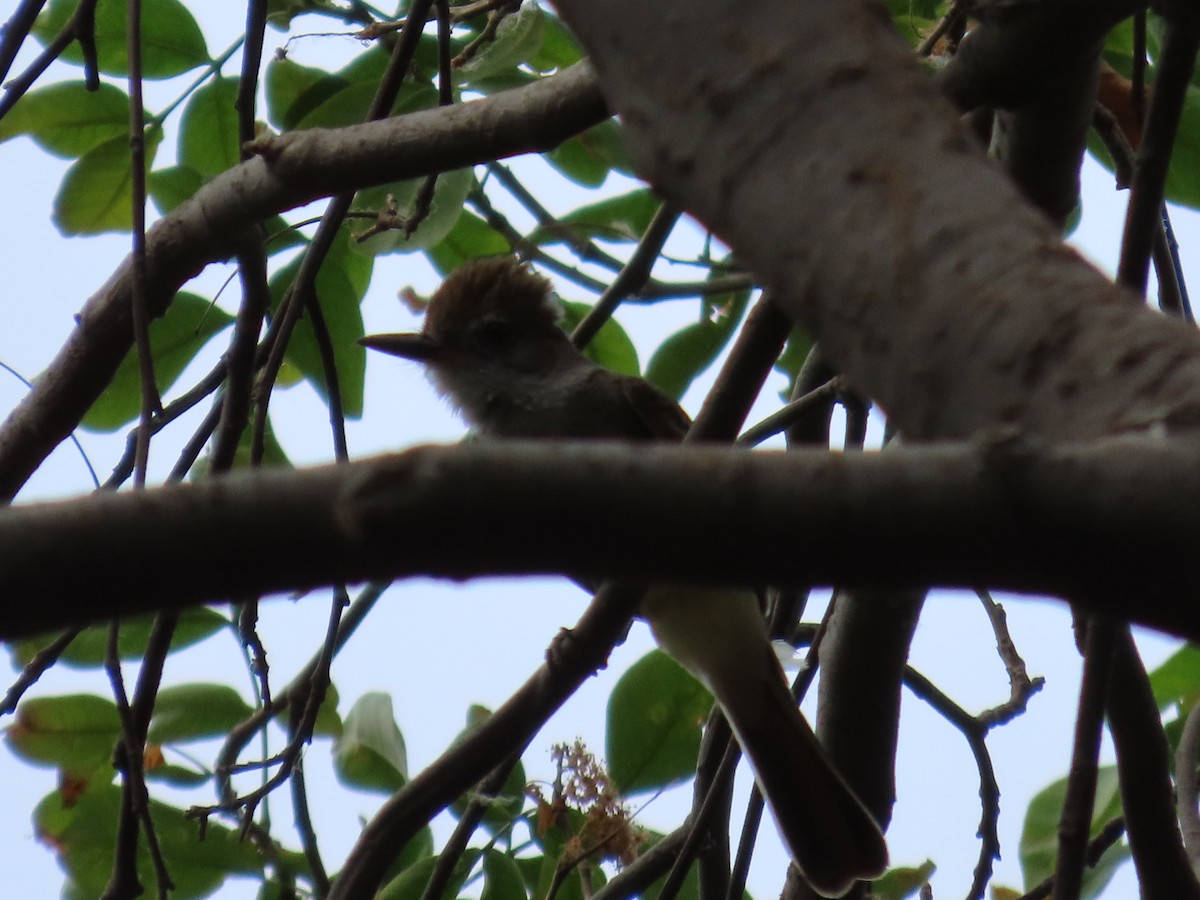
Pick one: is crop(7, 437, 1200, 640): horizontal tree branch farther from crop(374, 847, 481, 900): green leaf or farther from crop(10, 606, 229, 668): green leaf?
crop(10, 606, 229, 668): green leaf

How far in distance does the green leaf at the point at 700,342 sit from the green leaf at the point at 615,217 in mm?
245

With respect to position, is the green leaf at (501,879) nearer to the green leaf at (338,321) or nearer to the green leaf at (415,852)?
the green leaf at (415,852)

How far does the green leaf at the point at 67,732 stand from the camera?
3.11 meters

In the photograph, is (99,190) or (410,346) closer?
(99,190)

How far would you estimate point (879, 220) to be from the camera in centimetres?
116

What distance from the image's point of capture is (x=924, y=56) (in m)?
2.73

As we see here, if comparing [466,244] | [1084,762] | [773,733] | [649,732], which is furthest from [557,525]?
[466,244]

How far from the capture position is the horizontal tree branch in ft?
2.76

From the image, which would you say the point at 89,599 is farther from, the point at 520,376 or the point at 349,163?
the point at 520,376

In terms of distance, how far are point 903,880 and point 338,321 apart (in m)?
1.84

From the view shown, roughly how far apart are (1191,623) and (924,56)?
212 centimetres

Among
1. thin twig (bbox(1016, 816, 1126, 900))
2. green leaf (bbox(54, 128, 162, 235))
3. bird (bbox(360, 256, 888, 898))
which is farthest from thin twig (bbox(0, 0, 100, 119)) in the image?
thin twig (bbox(1016, 816, 1126, 900))

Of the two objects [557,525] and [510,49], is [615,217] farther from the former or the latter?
[557,525]

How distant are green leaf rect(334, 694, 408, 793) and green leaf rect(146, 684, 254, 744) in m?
0.25
